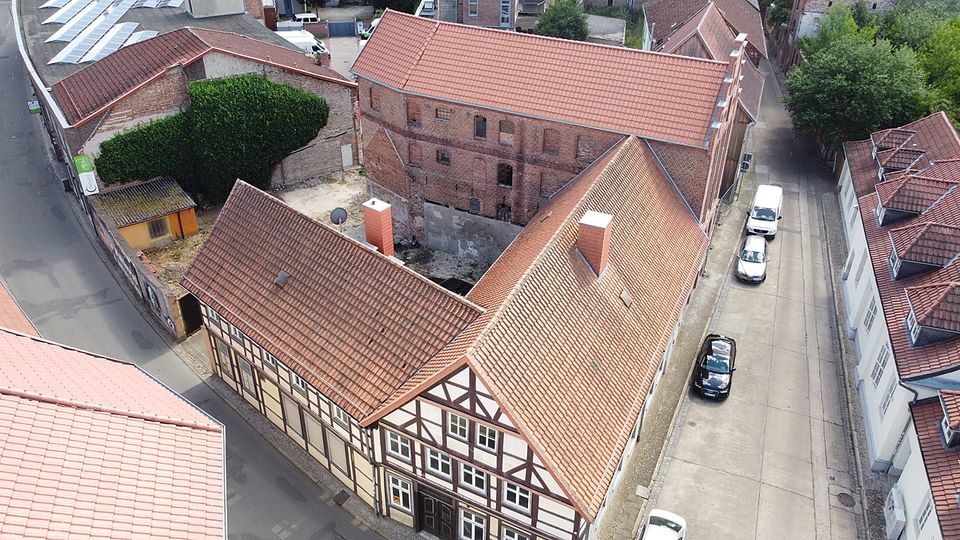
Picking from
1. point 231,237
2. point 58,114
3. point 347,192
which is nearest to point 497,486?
point 231,237

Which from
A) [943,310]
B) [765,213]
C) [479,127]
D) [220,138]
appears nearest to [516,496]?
[943,310]

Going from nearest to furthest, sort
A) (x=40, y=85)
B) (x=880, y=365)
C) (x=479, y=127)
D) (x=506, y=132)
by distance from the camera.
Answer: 1. (x=880, y=365)
2. (x=506, y=132)
3. (x=479, y=127)
4. (x=40, y=85)

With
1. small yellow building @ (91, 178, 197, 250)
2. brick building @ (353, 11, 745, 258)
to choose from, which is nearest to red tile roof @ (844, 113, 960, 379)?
brick building @ (353, 11, 745, 258)

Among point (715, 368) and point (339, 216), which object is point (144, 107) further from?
point (715, 368)

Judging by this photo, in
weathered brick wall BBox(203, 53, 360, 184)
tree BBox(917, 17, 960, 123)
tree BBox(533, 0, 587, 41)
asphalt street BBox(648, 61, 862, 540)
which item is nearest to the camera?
asphalt street BBox(648, 61, 862, 540)

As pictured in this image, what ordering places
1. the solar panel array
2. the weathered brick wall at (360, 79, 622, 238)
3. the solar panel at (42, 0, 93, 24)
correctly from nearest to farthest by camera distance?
the weathered brick wall at (360, 79, 622, 238)
the solar panel array
the solar panel at (42, 0, 93, 24)

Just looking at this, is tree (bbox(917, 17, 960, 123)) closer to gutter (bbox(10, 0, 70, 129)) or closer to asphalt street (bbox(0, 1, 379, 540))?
asphalt street (bbox(0, 1, 379, 540))
